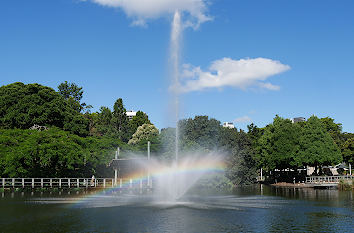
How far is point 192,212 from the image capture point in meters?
27.6

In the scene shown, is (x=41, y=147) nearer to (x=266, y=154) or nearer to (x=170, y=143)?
(x=170, y=143)

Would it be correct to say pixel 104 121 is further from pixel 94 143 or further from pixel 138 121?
pixel 94 143

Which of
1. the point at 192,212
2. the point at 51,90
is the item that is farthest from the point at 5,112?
the point at 192,212

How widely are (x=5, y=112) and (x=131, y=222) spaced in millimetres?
53351

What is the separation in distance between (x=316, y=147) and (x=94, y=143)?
136 ft

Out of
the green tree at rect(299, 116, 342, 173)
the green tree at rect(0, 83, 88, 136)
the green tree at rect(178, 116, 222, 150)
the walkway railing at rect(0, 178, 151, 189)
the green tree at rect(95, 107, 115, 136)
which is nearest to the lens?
the walkway railing at rect(0, 178, 151, 189)

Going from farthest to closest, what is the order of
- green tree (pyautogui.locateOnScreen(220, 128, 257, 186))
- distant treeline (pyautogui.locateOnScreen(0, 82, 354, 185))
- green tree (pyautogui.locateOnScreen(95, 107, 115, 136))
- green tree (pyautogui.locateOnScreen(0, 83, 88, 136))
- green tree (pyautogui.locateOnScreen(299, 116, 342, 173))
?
green tree (pyautogui.locateOnScreen(95, 107, 115, 136))
green tree (pyautogui.locateOnScreen(220, 128, 257, 186))
green tree (pyautogui.locateOnScreen(299, 116, 342, 173))
green tree (pyautogui.locateOnScreen(0, 83, 88, 136))
distant treeline (pyautogui.locateOnScreen(0, 82, 354, 185))

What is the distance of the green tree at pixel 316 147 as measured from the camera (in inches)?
2719

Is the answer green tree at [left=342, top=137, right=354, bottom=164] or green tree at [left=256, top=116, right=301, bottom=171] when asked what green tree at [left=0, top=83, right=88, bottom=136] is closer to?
green tree at [left=256, top=116, right=301, bottom=171]

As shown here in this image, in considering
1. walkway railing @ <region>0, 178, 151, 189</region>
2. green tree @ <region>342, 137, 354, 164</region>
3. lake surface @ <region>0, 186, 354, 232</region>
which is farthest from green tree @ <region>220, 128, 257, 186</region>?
lake surface @ <region>0, 186, 354, 232</region>

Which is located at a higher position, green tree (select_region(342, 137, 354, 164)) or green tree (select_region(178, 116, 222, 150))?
green tree (select_region(178, 116, 222, 150))

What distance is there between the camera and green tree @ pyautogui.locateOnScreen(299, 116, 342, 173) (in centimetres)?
6906

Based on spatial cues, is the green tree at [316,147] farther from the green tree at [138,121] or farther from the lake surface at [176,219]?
the green tree at [138,121]

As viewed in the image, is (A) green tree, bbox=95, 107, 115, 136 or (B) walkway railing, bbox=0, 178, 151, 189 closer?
(B) walkway railing, bbox=0, 178, 151, 189
